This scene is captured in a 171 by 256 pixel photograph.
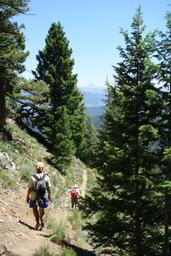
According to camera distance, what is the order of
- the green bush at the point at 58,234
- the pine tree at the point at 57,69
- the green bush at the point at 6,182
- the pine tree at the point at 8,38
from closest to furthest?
the green bush at the point at 58,234 → the green bush at the point at 6,182 → the pine tree at the point at 8,38 → the pine tree at the point at 57,69

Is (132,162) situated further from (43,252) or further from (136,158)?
(43,252)

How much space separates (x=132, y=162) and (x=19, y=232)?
468 centimetres

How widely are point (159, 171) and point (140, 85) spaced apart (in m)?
3.01

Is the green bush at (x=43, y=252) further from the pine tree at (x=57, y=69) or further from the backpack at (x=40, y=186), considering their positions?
the pine tree at (x=57, y=69)

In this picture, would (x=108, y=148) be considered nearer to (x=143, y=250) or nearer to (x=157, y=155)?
(x=157, y=155)

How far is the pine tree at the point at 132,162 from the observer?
47.6ft

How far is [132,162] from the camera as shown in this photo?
14945 mm

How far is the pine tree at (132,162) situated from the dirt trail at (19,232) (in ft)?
4.74

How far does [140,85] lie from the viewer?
589 inches

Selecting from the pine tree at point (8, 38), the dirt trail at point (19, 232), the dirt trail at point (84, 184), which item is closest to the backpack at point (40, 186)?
the dirt trail at point (19, 232)

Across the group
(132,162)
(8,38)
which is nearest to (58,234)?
(132,162)

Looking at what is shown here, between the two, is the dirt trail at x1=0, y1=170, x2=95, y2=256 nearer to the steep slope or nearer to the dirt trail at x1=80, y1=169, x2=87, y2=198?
the steep slope

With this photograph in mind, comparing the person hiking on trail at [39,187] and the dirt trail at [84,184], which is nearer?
the person hiking on trail at [39,187]

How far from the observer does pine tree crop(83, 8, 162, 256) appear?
47.6ft
